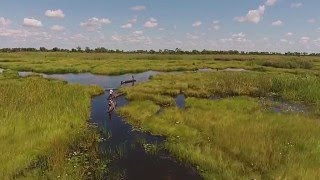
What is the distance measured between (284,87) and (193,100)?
12.8m

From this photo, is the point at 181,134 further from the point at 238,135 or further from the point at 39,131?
the point at 39,131

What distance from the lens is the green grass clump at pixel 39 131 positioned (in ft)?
44.4

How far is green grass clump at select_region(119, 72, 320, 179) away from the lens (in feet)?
45.4

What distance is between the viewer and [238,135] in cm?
1767

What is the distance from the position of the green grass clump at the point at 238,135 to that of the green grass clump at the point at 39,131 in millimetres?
4533

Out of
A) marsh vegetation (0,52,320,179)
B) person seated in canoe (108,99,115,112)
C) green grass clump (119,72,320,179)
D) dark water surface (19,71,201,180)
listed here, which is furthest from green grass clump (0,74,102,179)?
green grass clump (119,72,320,179)

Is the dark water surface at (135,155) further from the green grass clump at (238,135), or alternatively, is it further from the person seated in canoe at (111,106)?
the person seated in canoe at (111,106)

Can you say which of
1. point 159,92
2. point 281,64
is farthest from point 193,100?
point 281,64

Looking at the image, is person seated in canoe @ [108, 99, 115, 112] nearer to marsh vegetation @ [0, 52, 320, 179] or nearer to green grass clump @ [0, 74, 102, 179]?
marsh vegetation @ [0, 52, 320, 179]

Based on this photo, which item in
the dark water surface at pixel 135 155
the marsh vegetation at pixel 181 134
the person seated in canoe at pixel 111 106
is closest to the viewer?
the marsh vegetation at pixel 181 134

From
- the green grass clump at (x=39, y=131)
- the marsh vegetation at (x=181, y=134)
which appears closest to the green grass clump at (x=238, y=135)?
the marsh vegetation at (x=181, y=134)

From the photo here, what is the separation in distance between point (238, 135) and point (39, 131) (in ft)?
36.8

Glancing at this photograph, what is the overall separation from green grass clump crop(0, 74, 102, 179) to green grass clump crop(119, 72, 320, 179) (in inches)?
178

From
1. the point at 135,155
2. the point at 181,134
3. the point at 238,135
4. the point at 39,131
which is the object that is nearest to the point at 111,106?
the point at 39,131
